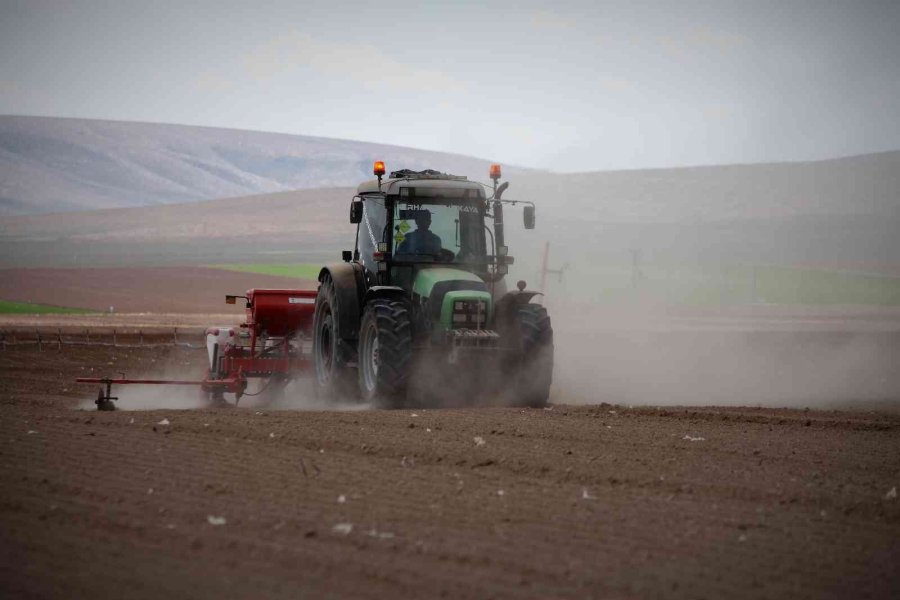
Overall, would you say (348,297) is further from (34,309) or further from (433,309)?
(34,309)

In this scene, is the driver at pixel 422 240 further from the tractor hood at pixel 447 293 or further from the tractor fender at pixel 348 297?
the tractor fender at pixel 348 297

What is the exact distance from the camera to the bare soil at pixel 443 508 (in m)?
6.21

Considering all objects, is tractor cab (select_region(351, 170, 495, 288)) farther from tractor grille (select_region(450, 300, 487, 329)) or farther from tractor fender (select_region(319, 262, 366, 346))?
tractor grille (select_region(450, 300, 487, 329))

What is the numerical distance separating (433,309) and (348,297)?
154 cm

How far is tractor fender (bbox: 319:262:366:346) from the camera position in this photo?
14969 mm

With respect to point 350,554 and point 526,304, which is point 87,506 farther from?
point 526,304

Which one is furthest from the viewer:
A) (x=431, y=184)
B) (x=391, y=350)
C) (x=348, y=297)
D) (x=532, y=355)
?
(x=348, y=297)

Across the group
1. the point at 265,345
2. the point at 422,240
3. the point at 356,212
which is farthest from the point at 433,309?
the point at 265,345

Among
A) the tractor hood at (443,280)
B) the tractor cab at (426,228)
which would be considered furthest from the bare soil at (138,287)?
the tractor hood at (443,280)

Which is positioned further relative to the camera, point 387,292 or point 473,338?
point 387,292

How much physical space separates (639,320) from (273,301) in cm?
2449

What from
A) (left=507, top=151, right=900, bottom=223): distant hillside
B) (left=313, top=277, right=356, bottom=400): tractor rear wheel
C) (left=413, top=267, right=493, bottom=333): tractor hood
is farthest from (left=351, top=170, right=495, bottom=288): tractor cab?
(left=507, top=151, right=900, bottom=223): distant hillside

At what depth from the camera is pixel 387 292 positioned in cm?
1440

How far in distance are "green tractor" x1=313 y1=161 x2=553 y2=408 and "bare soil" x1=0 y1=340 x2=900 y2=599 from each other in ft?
4.85
